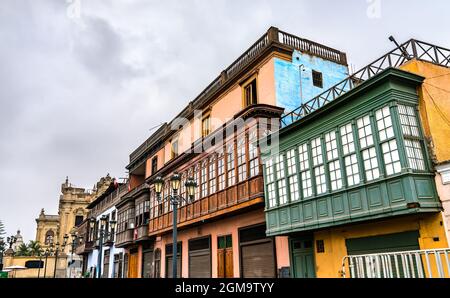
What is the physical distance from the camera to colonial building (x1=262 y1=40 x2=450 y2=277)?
32.8ft

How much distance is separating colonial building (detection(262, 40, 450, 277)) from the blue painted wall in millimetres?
3441

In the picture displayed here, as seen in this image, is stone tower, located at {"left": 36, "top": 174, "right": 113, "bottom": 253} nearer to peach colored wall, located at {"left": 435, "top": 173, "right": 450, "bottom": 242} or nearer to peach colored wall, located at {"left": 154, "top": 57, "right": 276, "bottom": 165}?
peach colored wall, located at {"left": 154, "top": 57, "right": 276, "bottom": 165}

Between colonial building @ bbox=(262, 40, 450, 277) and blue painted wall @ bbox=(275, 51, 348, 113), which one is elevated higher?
blue painted wall @ bbox=(275, 51, 348, 113)

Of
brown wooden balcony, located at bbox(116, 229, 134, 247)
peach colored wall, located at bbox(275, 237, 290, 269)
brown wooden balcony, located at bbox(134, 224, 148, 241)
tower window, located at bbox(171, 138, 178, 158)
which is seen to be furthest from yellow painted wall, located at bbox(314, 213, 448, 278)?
brown wooden balcony, located at bbox(116, 229, 134, 247)

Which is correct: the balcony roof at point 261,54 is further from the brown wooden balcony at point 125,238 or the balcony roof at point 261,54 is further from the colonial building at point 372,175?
the brown wooden balcony at point 125,238

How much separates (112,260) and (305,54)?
26014mm

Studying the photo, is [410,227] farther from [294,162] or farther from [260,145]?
[260,145]

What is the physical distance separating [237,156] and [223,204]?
90.7 inches

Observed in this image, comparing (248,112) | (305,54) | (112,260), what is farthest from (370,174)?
(112,260)

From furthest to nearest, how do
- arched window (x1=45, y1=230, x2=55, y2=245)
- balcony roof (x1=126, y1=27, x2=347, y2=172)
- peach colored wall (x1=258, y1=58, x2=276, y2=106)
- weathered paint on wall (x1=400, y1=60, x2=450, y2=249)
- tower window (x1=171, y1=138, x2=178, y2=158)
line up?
arched window (x1=45, y1=230, x2=55, y2=245)
tower window (x1=171, y1=138, x2=178, y2=158)
balcony roof (x1=126, y1=27, x2=347, y2=172)
peach colored wall (x1=258, y1=58, x2=276, y2=106)
weathered paint on wall (x1=400, y1=60, x2=450, y2=249)

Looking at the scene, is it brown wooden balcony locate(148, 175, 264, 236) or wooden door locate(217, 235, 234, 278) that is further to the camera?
wooden door locate(217, 235, 234, 278)

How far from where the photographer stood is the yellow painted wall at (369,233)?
9922 millimetres

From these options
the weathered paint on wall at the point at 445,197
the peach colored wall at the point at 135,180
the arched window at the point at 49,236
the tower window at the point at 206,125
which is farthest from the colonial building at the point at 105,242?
the arched window at the point at 49,236

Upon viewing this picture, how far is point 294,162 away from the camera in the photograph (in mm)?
14180
